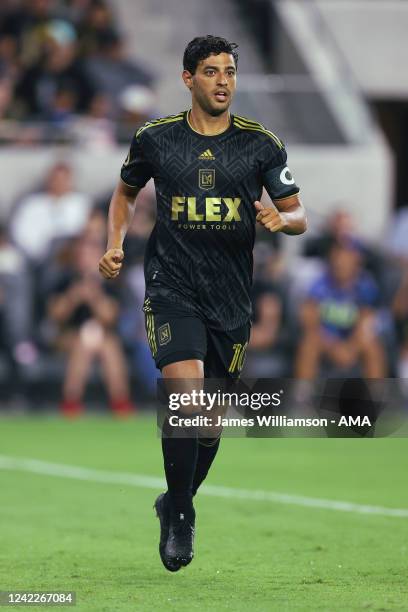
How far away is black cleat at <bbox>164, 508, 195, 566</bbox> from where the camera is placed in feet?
23.3

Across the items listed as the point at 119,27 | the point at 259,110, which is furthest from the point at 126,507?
the point at 119,27

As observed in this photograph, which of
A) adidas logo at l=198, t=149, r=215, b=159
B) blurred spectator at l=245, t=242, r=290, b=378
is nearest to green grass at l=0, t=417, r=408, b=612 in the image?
adidas logo at l=198, t=149, r=215, b=159

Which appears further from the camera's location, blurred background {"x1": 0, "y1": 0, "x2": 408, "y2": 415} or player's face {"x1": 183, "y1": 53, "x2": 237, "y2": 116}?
blurred background {"x1": 0, "y1": 0, "x2": 408, "y2": 415}

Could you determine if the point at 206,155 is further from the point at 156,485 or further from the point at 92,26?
the point at 92,26

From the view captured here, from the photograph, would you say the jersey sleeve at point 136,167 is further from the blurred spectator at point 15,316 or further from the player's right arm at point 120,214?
the blurred spectator at point 15,316

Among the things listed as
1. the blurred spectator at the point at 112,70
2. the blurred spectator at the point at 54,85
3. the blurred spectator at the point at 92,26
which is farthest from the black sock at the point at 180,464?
the blurred spectator at the point at 92,26

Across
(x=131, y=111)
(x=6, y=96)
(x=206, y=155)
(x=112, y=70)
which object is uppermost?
(x=112, y=70)

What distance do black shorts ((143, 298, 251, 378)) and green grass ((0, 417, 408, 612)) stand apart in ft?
3.26

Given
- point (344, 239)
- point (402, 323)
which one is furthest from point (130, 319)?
point (402, 323)

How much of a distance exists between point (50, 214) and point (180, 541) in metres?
10.9

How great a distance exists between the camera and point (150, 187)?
1786 cm

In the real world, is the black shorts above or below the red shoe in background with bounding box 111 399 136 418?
above

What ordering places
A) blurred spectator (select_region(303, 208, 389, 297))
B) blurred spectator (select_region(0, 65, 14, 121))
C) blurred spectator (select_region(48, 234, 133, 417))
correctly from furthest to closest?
blurred spectator (select_region(0, 65, 14, 121)), blurred spectator (select_region(303, 208, 389, 297)), blurred spectator (select_region(48, 234, 133, 417))

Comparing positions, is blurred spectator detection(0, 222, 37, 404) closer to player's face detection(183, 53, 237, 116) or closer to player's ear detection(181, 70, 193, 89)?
player's ear detection(181, 70, 193, 89)
